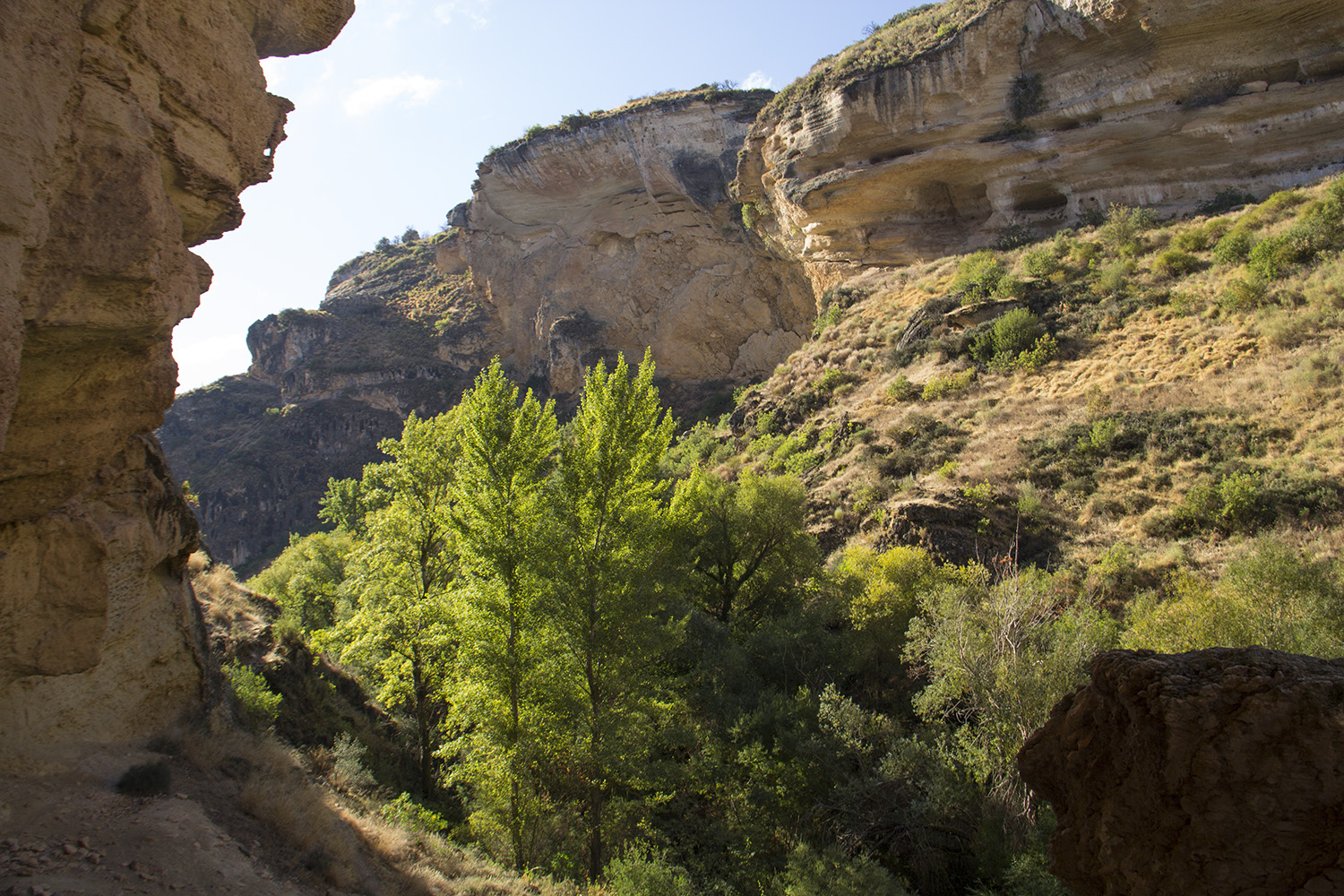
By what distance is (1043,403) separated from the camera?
1711 centimetres

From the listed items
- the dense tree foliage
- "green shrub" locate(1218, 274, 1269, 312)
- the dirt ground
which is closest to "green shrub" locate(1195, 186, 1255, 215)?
"green shrub" locate(1218, 274, 1269, 312)

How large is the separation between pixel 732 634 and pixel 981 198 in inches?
886

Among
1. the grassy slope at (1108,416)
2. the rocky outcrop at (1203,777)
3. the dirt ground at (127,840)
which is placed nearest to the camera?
the rocky outcrop at (1203,777)

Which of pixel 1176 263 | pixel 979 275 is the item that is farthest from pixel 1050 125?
pixel 1176 263

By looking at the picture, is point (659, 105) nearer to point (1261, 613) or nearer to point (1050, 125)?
point (1050, 125)

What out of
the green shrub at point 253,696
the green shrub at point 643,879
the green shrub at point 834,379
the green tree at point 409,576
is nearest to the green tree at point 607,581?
the green shrub at point 643,879

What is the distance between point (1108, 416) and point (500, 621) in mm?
14697

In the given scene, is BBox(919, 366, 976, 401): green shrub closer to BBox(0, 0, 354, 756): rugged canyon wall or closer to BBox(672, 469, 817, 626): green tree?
BBox(672, 469, 817, 626): green tree

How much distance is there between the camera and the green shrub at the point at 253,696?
7871mm

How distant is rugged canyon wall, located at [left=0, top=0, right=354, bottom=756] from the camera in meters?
3.67

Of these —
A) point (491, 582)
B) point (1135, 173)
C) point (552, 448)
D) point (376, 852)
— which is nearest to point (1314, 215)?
point (1135, 173)

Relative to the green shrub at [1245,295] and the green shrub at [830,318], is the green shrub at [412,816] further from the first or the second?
the green shrub at [830,318]

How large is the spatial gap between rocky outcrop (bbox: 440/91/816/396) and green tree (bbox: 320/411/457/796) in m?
26.9

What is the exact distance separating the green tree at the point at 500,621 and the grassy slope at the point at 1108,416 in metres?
8.83
